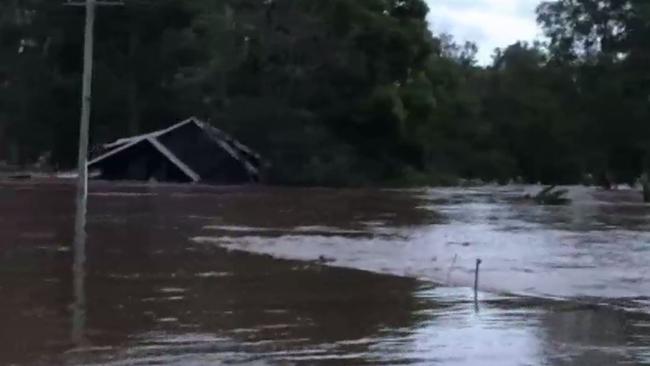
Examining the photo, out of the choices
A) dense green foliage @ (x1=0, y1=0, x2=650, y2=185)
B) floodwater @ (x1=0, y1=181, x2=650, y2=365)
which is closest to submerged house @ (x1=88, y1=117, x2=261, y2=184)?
dense green foliage @ (x1=0, y1=0, x2=650, y2=185)

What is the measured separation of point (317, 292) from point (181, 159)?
1891 inches

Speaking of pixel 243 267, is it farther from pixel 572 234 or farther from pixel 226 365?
pixel 572 234

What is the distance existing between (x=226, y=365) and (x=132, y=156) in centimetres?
5379

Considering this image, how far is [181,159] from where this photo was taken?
61.8 m

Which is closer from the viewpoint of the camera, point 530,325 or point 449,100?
point 530,325

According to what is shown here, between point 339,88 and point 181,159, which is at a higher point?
point 339,88

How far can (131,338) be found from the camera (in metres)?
10.5

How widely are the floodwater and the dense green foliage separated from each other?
32.9 meters

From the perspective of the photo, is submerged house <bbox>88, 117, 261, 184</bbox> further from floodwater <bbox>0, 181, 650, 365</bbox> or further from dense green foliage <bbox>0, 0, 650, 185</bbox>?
floodwater <bbox>0, 181, 650, 365</bbox>

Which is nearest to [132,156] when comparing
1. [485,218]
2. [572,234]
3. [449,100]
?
[449,100]

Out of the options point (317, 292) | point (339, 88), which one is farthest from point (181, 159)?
point (317, 292)

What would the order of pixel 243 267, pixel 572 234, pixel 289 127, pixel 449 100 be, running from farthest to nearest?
pixel 449 100, pixel 289 127, pixel 572 234, pixel 243 267

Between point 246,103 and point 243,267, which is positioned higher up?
point 246,103

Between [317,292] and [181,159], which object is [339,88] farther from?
[317,292]
